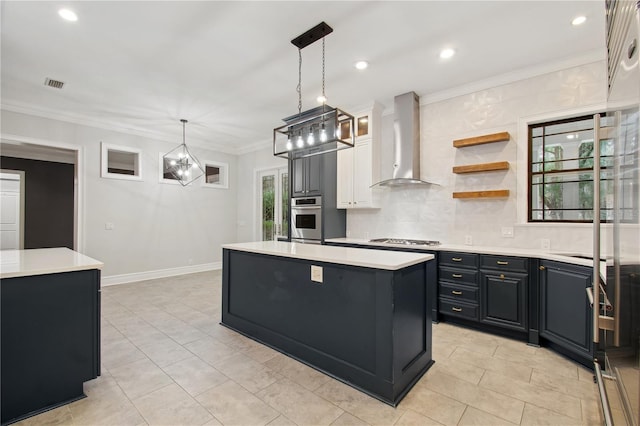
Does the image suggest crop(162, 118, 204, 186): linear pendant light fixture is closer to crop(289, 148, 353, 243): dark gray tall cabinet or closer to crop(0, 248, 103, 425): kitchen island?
crop(289, 148, 353, 243): dark gray tall cabinet

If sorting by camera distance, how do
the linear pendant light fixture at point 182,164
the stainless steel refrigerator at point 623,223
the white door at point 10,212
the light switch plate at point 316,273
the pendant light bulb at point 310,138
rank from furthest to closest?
the white door at point 10,212
the linear pendant light fixture at point 182,164
the pendant light bulb at point 310,138
the light switch plate at point 316,273
the stainless steel refrigerator at point 623,223

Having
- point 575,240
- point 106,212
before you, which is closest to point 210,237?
point 106,212

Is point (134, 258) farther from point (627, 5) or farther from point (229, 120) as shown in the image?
point (627, 5)

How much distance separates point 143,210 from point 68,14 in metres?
3.92

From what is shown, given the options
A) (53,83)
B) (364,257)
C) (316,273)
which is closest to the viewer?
(364,257)

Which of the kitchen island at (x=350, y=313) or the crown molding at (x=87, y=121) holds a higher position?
the crown molding at (x=87, y=121)

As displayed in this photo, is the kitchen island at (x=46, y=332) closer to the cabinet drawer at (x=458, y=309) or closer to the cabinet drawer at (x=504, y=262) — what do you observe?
the cabinet drawer at (x=458, y=309)

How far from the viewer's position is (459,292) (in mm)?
3275

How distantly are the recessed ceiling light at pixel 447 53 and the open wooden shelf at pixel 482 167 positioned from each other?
130 cm

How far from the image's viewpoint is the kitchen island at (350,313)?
77.8 inches

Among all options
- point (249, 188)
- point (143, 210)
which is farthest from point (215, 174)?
point (143, 210)

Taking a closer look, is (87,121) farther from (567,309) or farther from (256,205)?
(567,309)

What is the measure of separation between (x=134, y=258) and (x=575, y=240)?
22.4 feet

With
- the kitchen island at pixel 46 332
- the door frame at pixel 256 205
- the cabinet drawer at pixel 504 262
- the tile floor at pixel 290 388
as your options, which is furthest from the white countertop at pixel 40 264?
the door frame at pixel 256 205
